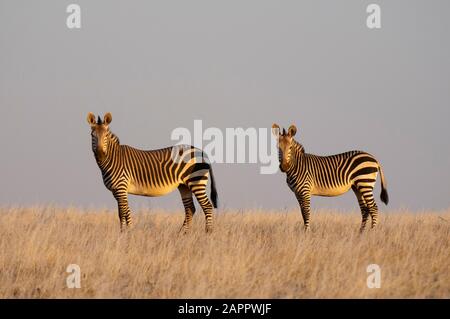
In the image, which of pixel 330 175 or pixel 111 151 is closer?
pixel 111 151

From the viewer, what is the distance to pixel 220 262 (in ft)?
35.5

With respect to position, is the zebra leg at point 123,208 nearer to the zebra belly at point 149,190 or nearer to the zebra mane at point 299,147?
the zebra belly at point 149,190

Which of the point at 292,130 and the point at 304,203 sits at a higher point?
the point at 292,130

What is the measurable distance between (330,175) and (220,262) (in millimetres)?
6338

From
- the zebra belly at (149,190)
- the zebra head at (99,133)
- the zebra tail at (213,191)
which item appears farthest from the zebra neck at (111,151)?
the zebra tail at (213,191)

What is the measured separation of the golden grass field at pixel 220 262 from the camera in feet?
30.5

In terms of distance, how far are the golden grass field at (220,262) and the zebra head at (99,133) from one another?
1.84m

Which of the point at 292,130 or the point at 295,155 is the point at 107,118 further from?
the point at 295,155

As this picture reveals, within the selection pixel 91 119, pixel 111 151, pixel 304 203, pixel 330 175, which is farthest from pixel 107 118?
pixel 330 175

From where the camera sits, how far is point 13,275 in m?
10.2

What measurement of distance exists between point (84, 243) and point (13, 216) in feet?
17.3

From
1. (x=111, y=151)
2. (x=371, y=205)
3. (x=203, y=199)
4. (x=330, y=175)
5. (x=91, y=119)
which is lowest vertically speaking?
(x=371, y=205)

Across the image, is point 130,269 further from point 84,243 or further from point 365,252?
point 365,252
